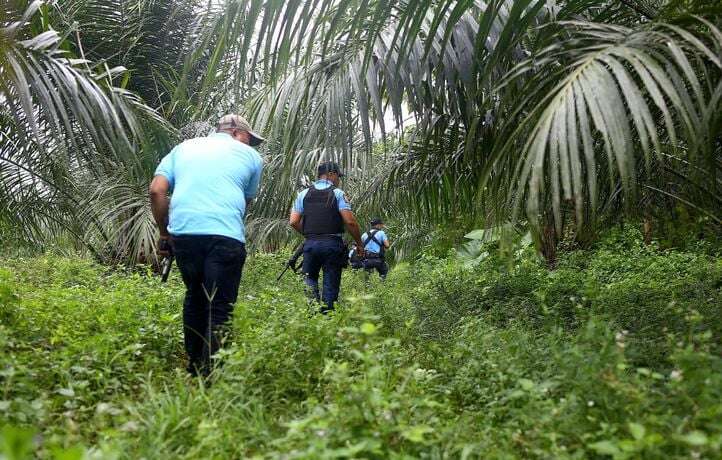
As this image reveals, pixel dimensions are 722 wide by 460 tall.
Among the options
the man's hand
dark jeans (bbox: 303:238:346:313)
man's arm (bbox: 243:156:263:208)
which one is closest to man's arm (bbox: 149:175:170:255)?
the man's hand

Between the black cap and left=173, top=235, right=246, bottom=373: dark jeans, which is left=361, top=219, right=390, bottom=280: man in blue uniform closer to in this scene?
the black cap

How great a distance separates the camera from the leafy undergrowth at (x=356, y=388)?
5.86ft

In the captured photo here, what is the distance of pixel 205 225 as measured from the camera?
3154 mm

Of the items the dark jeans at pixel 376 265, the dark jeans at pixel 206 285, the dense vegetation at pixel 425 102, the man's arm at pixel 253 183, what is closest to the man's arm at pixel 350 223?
the dense vegetation at pixel 425 102

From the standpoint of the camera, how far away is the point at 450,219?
4.97 m

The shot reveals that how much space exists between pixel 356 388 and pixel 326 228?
3.46 meters

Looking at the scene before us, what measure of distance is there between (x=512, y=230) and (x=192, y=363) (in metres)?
1.76

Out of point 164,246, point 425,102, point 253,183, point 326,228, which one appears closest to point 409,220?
point 326,228

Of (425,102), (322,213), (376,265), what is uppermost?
(425,102)

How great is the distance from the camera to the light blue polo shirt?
5199mm

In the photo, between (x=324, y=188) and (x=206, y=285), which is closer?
(x=206, y=285)

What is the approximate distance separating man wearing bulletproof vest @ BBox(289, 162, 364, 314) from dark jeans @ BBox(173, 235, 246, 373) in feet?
6.68

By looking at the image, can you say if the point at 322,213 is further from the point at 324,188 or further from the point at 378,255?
the point at 378,255

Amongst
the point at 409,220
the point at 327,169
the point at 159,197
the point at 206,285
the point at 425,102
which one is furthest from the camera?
the point at 409,220
